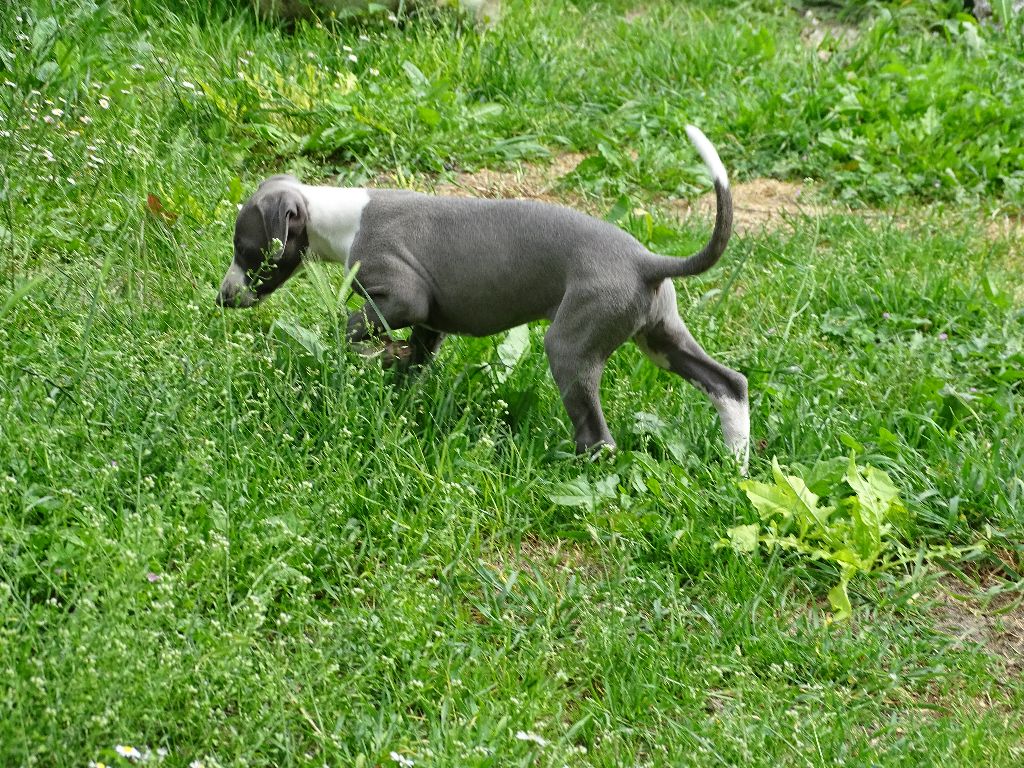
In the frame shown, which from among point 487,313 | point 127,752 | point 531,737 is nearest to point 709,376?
point 487,313

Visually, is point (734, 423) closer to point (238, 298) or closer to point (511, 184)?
point (238, 298)

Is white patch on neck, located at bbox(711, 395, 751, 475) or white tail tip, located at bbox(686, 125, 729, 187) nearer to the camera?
white tail tip, located at bbox(686, 125, 729, 187)

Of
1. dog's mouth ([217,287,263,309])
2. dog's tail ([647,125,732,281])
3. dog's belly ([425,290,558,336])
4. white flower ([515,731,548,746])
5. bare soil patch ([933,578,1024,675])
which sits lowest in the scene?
bare soil patch ([933,578,1024,675])

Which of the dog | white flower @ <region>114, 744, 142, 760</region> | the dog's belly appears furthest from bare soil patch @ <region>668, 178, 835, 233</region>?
white flower @ <region>114, 744, 142, 760</region>

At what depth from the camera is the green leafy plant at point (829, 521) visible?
3.84 m

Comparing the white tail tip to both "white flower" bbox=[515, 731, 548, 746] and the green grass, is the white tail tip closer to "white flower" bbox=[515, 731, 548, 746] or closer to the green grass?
the green grass

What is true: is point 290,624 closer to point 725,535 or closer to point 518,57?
point 725,535

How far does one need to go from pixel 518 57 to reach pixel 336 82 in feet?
4.07

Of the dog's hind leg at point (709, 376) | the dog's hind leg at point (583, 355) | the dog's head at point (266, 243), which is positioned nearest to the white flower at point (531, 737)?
the dog's hind leg at point (583, 355)

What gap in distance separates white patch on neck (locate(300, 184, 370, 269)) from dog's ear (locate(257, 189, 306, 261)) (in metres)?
0.06

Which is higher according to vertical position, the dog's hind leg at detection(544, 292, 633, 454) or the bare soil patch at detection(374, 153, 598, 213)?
the dog's hind leg at detection(544, 292, 633, 454)

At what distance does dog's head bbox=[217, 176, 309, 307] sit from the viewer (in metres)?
4.31

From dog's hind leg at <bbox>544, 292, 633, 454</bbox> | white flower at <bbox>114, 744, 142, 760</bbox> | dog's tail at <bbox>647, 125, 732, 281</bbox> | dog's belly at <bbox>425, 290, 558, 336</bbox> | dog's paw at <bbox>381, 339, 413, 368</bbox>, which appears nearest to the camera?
white flower at <bbox>114, 744, 142, 760</bbox>

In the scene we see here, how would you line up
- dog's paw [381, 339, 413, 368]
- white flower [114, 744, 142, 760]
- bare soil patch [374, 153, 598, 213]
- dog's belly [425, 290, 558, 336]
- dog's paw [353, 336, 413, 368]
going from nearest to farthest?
white flower [114, 744, 142, 760], dog's belly [425, 290, 558, 336], dog's paw [353, 336, 413, 368], dog's paw [381, 339, 413, 368], bare soil patch [374, 153, 598, 213]
